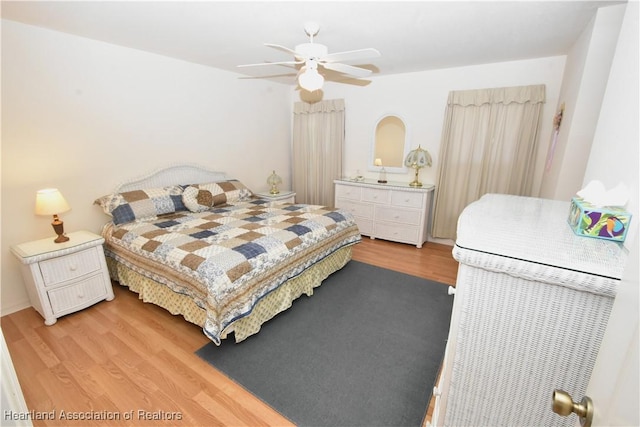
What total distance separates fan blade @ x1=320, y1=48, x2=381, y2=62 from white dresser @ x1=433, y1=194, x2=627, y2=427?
1.47 metres

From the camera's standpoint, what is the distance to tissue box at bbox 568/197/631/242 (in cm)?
92

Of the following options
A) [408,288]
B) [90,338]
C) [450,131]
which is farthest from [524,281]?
[450,131]

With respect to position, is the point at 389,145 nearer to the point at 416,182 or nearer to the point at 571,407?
the point at 416,182

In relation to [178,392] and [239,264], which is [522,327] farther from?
[178,392]

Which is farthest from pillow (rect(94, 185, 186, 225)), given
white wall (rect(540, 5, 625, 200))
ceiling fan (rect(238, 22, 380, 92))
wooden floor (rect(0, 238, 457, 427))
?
white wall (rect(540, 5, 625, 200))

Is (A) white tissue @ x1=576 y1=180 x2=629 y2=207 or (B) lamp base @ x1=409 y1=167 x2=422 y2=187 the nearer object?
(A) white tissue @ x1=576 y1=180 x2=629 y2=207

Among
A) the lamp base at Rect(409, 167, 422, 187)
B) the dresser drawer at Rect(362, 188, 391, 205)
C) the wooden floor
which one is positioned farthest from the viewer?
the dresser drawer at Rect(362, 188, 391, 205)

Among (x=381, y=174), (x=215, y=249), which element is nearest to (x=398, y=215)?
(x=381, y=174)

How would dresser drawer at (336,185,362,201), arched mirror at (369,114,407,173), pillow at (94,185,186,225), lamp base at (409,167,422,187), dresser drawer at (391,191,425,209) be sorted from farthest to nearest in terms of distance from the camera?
1. dresser drawer at (336,185,362,201)
2. arched mirror at (369,114,407,173)
3. lamp base at (409,167,422,187)
4. dresser drawer at (391,191,425,209)
5. pillow at (94,185,186,225)

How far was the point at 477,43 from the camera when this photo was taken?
105 inches

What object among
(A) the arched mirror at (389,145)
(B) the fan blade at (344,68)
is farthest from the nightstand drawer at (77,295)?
(A) the arched mirror at (389,145)

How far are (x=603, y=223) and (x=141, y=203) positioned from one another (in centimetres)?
341

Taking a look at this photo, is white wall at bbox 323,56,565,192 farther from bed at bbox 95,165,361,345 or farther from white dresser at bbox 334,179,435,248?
bed at bbox 95,165,361,345

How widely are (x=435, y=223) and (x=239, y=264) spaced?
3.00 m
